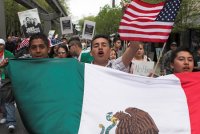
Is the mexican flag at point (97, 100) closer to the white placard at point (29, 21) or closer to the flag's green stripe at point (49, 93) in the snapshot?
the flag's green stripe at point (49, 93)

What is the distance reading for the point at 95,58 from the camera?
502 centimetres

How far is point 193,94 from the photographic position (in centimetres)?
438

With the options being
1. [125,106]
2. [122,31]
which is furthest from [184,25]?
[125,106]

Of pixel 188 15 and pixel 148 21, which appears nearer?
pixel 148 21

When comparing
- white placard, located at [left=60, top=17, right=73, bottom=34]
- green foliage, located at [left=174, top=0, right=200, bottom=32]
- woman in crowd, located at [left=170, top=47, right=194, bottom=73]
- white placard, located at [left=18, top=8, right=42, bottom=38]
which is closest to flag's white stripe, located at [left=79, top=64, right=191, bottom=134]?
woman in crowd, located at [left=170, top=47, right=194, bottom=73]

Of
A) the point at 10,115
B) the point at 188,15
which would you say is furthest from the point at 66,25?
the point at 188,15

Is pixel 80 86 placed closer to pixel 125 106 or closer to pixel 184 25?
pixel 125 106

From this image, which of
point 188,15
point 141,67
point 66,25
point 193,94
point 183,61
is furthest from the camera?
point 188,15

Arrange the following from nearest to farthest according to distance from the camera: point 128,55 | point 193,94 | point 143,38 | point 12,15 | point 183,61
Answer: point 193,94 < point 183,61 < point 128,55 < point 143,38 < point 12,15

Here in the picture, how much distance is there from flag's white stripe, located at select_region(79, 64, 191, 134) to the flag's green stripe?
95 millimetres

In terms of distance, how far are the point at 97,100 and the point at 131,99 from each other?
316mm

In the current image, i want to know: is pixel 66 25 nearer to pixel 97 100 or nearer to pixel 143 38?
pixel 143 38

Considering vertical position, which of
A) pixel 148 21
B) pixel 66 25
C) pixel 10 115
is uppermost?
pixel 148 21

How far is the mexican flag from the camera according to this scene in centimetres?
384
